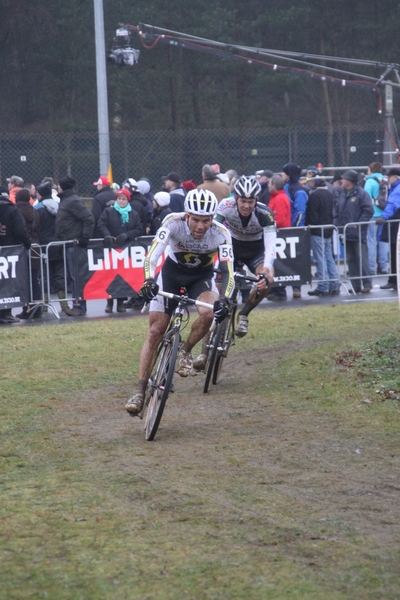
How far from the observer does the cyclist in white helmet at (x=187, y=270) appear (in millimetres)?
7645

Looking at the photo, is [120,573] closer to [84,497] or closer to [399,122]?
[84,497]

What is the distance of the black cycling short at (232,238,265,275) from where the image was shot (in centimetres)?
1053

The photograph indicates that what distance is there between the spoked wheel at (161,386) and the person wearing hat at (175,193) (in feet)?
30.8

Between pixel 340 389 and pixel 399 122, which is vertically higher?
pixel 399 122

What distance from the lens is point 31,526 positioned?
5121mm

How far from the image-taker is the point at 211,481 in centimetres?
606

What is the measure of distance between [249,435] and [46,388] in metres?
3.07

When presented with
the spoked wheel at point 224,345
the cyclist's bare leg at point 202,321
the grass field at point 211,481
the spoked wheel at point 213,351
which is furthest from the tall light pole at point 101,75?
the cyclist's bare leg at point 202,321

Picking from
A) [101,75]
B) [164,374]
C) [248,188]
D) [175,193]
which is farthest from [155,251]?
[101,75]

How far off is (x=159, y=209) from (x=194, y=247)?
8.70 meters

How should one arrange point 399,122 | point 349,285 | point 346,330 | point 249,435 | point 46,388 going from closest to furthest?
point 249,435, point 46,388, point 346,330, point 349,285, point 399,122

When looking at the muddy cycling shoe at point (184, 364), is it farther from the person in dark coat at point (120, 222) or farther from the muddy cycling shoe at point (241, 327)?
the person in dark coat at point (120, 222)

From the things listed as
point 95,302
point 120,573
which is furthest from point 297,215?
point 120,573

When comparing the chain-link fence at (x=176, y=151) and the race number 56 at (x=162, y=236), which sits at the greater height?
the chain-link fence at (x=176, y=151)
